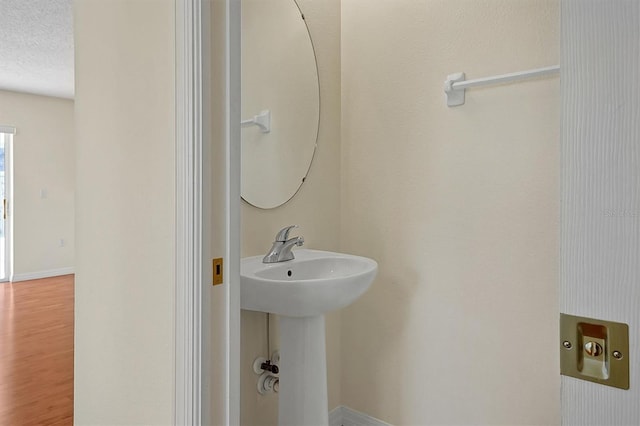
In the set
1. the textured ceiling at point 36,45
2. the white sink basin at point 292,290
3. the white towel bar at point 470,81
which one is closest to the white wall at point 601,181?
the white sink basin at point 292,290

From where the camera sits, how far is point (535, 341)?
171 cm

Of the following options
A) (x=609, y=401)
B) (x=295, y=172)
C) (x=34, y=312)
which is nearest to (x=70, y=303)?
(x=34, y=312)

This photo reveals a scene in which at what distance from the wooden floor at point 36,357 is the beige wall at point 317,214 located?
4.20ft

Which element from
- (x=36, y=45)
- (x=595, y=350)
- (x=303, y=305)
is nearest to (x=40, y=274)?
(x=36, y=45)

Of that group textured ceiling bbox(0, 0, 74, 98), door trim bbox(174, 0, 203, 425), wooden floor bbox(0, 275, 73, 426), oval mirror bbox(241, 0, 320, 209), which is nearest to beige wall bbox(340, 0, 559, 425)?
oval mirror bbox(241, 0, 320, 209)

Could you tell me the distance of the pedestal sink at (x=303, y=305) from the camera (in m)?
1.43

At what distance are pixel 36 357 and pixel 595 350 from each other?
3.69 meters

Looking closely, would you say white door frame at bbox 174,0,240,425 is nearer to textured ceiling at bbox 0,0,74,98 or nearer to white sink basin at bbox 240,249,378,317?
white sink basin at bbox 240,249,378,317

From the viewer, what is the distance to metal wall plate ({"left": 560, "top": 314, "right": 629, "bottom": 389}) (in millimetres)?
615

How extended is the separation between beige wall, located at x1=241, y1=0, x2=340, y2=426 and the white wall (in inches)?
51.2

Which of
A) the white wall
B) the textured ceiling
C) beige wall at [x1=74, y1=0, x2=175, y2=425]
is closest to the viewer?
the white wall

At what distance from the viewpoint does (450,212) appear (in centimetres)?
190

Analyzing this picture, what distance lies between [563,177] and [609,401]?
0.33m

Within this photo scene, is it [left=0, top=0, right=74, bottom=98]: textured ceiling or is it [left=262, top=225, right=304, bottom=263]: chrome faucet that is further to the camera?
[left=0, top=0, right=74, bottom=98]: textured ceiling
